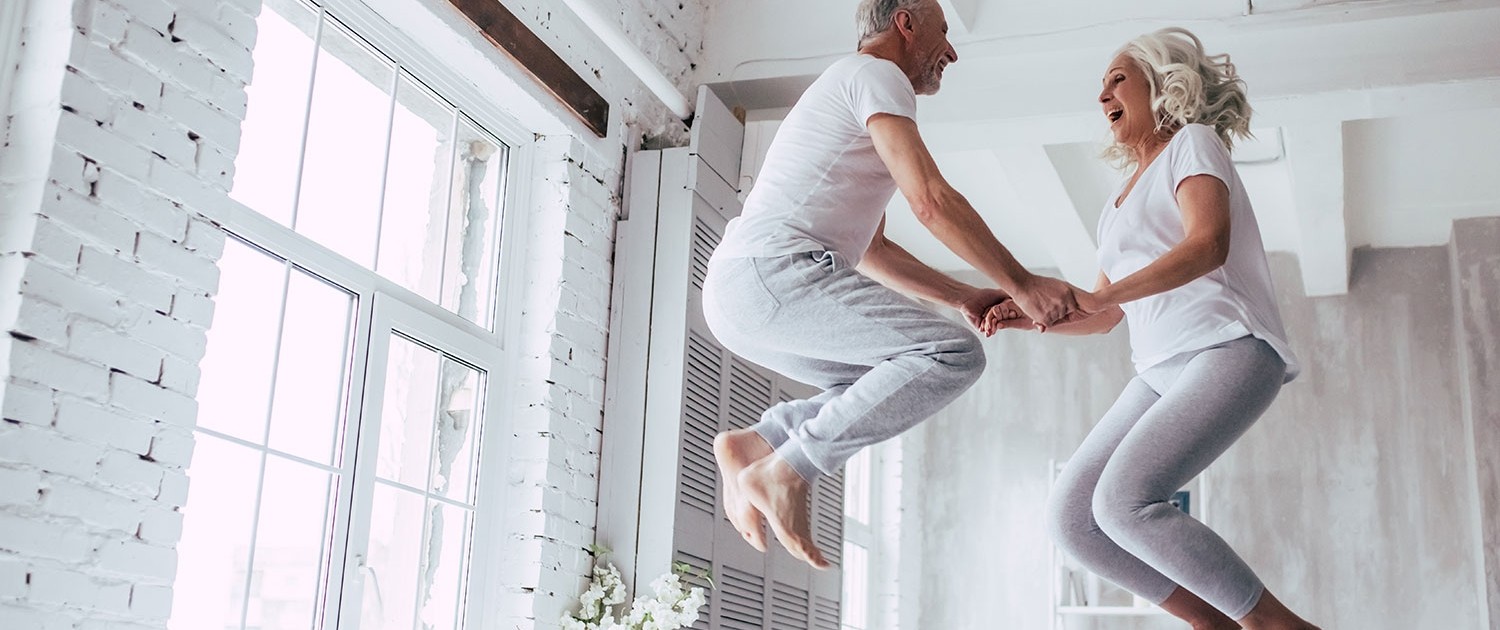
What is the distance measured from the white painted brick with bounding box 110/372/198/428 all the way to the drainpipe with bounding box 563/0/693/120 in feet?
6.09

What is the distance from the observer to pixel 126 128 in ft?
8.04

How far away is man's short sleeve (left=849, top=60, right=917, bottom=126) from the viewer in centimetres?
228

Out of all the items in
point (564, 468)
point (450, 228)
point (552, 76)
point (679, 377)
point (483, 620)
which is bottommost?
point (483, 620)

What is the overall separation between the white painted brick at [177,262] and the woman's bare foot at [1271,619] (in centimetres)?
200

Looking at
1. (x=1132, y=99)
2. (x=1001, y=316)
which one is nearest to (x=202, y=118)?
(x=1001, y=316)

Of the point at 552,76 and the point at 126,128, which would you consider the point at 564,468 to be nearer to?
the point at 552,76

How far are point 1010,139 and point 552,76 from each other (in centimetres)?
157

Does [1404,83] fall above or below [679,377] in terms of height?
above

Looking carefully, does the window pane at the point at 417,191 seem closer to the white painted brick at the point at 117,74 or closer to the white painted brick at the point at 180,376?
the white painted brick at the point at 180,376

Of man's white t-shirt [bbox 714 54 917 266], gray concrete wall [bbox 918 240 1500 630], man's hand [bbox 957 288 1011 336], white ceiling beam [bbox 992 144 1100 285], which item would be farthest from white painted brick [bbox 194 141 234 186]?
gray concrete wall [bbox 918 240 1500 630]

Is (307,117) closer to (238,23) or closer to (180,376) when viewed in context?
(238,23)

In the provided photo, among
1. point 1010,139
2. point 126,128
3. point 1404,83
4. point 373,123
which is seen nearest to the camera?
point 126,128

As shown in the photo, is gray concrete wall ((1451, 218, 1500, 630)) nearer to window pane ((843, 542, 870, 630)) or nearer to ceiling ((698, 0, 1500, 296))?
ceiling ((698, 0, 1500, 296))

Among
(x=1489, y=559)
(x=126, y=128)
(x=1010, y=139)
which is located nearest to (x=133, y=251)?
(x=126, y=128)
